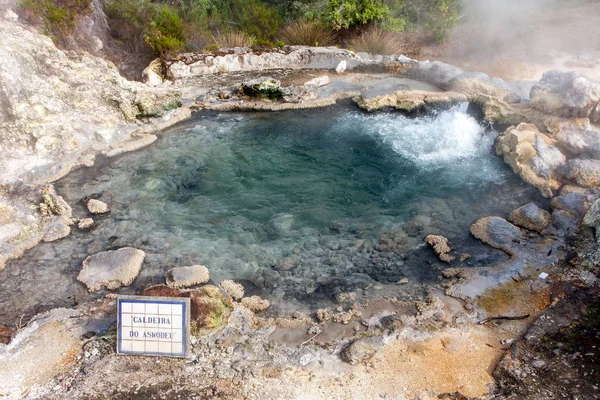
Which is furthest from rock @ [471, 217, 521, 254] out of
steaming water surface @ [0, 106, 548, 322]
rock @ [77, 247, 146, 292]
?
rock @ [77, 247, 146, 292]

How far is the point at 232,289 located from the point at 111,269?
1935 mm

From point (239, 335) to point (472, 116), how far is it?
8.24 m

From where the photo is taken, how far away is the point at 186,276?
6.05 meters

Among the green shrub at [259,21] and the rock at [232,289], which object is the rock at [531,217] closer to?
the rock at [232,289]

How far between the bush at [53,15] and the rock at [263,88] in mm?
5289

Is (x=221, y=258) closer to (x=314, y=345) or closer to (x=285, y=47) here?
(x=314, y=345)

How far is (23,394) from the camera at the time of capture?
4402 mm

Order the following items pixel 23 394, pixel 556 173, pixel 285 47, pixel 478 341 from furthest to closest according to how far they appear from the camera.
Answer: pixel 285 47
pixel 556 173
pixel 478 341
pixel 23 394

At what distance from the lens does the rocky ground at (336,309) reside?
176 inches

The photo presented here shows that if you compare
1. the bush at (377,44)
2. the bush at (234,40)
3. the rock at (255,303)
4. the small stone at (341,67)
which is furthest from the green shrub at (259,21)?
the rock at (255,303)

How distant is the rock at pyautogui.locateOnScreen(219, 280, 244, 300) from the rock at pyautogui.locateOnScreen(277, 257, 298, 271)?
29.4 inches

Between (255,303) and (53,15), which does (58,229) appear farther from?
(53,15)

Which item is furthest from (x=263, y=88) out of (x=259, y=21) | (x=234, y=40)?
(x=259, y=21)

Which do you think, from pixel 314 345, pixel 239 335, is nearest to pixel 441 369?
pixel 314 345
